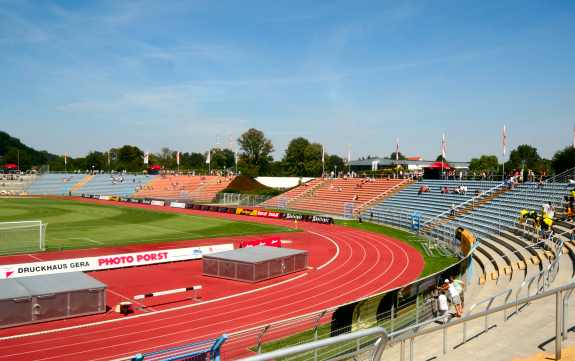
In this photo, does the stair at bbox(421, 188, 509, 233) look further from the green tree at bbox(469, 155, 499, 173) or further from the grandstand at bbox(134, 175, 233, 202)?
the green tree at bbox(469, 155, 499, 173)

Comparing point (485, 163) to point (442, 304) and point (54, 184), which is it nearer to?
point (54, 184)

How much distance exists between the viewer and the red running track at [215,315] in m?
17.1

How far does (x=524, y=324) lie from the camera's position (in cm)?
1057

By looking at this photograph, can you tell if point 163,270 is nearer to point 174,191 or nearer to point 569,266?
point 569,266

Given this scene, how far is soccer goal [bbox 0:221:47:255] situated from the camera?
1452 inches

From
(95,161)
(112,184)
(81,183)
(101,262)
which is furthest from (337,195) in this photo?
(95,161)

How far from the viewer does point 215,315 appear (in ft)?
69.1

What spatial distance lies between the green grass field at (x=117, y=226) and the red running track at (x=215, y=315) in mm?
14034

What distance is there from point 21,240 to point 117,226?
12443 millimetres

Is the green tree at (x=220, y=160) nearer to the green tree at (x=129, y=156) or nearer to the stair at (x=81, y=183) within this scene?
the green tree at (x=129, y=156)

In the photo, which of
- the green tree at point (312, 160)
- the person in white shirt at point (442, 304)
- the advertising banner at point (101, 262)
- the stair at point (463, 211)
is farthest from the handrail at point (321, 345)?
the green tree at point (312, 160)

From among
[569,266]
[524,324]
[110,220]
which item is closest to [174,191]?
[110,220]

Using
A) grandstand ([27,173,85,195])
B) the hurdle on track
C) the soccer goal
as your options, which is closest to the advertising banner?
the hurdle on track

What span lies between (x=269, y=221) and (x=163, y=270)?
29743mm
